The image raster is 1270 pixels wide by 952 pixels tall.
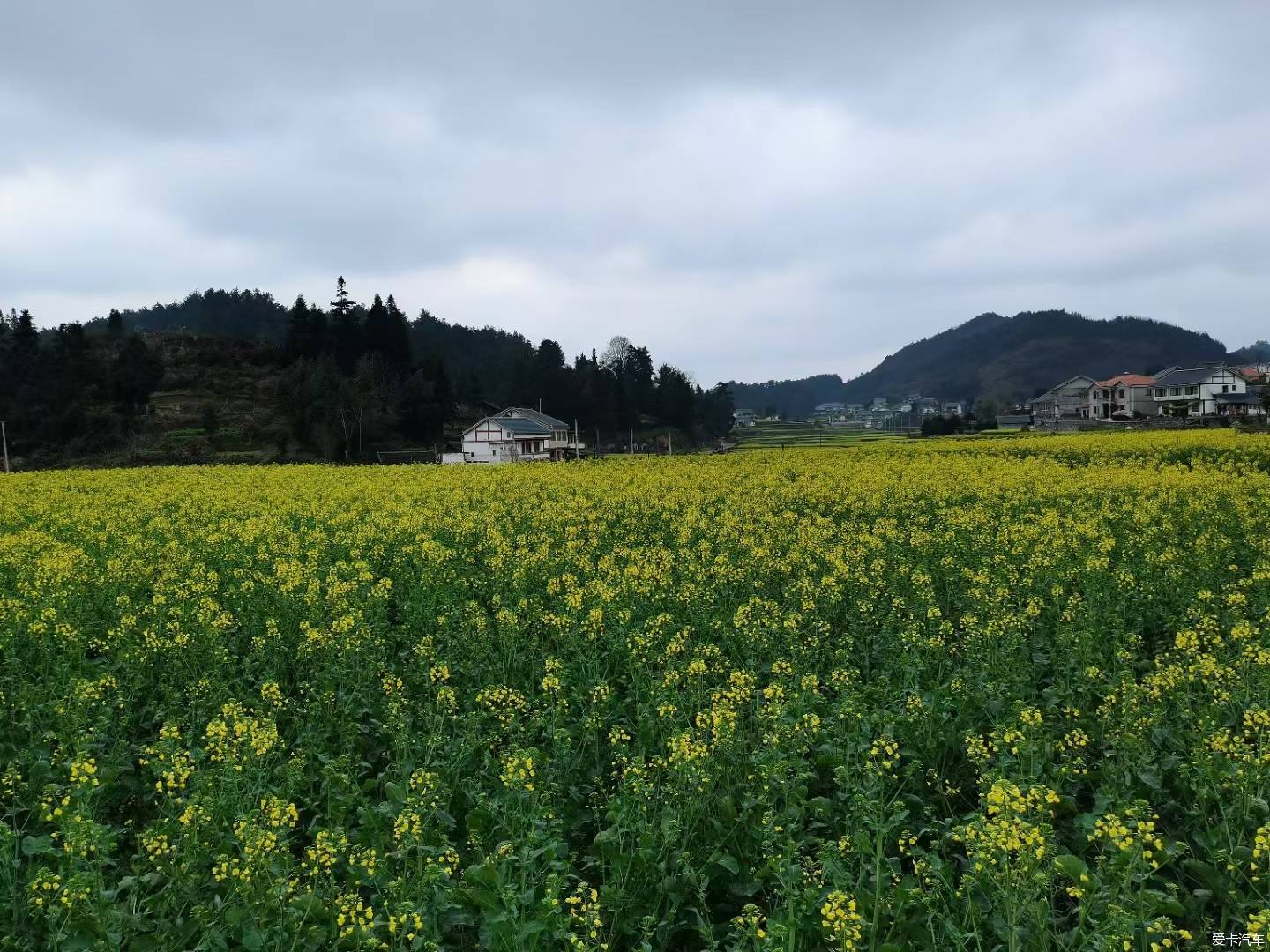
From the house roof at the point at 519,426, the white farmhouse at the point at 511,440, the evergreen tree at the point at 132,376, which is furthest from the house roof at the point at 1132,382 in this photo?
the evergreen tree at the point at 132,376

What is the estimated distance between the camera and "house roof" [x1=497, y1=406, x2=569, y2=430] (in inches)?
3597

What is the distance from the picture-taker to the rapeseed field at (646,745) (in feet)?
13.8

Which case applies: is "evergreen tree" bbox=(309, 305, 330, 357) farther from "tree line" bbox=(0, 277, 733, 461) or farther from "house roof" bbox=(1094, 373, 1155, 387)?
"house roof" bbox=(1094, 373, 1155, 387)

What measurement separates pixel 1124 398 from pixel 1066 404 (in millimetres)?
18486

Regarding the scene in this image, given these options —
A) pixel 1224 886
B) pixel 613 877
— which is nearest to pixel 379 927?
pixel 613 877

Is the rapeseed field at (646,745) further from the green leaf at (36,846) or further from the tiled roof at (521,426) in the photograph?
the tiled roof at (521,426)

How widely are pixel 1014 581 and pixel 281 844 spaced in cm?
1008

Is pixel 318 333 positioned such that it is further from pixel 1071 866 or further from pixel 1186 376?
pixel 1186 376

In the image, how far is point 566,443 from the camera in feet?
299

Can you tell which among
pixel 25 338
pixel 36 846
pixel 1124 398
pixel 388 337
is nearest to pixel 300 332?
Answer: pixel 388 337

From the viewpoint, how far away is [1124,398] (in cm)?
11450

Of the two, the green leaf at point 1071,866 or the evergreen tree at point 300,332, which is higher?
the evergreen tree at point 300,332

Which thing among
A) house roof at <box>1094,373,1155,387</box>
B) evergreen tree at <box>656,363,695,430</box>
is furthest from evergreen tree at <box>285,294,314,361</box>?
house roof at <box>1094,373,1155,387</box>

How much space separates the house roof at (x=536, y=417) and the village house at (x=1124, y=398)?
79.9 meters
